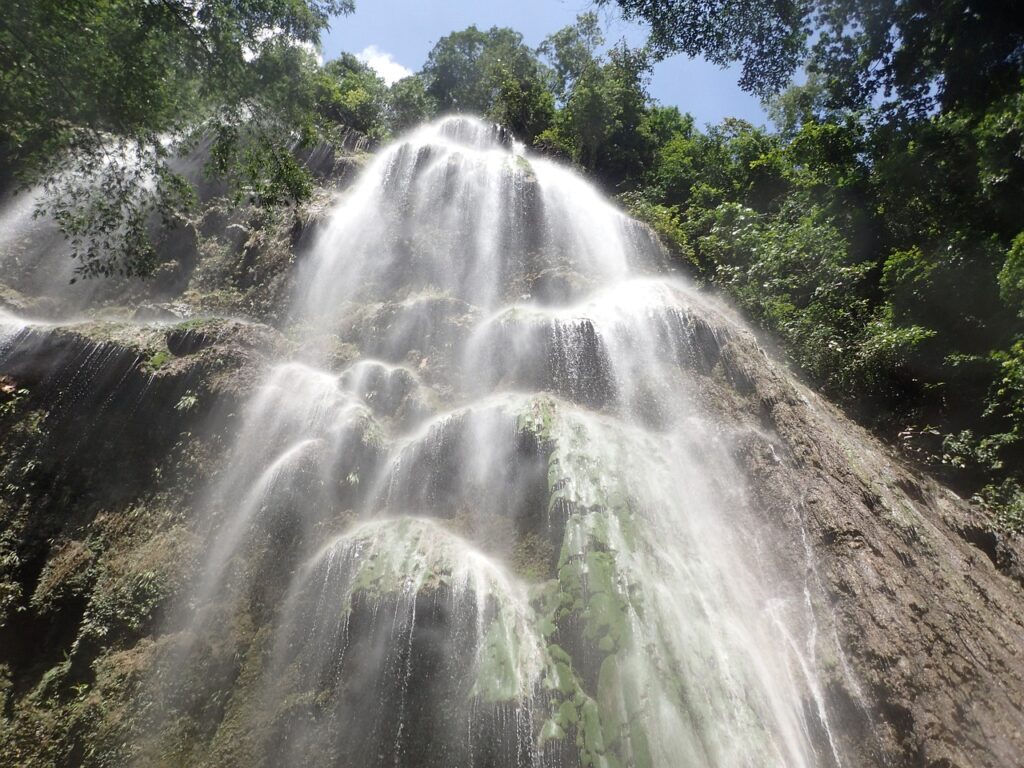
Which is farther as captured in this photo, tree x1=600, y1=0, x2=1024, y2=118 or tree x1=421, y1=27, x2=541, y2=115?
tree x1=421, y1=27, x2=541, y2=115

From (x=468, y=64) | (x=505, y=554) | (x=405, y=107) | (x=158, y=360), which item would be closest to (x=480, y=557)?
(x=505, y=554)

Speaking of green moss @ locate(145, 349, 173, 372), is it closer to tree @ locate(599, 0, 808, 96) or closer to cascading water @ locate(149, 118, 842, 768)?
cascading water @ locate(149, 118, 842, 768)

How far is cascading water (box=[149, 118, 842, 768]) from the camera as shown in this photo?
5.00 metres

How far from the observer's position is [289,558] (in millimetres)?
7074

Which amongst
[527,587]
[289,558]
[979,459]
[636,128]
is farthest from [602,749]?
[636,128]

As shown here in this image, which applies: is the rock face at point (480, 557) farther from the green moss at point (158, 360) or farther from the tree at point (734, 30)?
the tree at point (734, 30)

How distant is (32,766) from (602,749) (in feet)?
20.7

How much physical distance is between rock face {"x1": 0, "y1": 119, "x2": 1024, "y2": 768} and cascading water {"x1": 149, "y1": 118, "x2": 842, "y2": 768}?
35 millimetres

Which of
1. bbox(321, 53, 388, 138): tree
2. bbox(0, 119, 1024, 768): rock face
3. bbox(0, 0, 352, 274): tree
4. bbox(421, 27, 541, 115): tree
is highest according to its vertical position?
bbox(421, 27, 541, 115): tree

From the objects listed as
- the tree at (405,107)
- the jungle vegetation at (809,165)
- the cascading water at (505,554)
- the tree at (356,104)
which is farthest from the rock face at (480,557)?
the tree at (405,107)

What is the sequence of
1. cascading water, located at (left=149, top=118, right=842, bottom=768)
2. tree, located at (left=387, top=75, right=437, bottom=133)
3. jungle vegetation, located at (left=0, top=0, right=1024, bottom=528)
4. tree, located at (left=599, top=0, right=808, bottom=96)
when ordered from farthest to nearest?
tree, located at (left=387, top=75, right=437, bottom=133), tree, located at (left=599, top=0, right=808, bottom=96), jungle vegetation, located at (left=0, top=0, right=1024, bottom=528), cascading water, located at (left=149, top=118, right=842, bottom=768)

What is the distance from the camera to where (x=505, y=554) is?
6.74m

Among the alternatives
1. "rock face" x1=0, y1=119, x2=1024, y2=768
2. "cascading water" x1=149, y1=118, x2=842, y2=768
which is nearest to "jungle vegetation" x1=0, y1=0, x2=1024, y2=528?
"rock face" x1=0, y1=119, x2=1024, y2=768

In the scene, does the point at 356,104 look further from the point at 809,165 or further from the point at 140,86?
the point at 809,165
